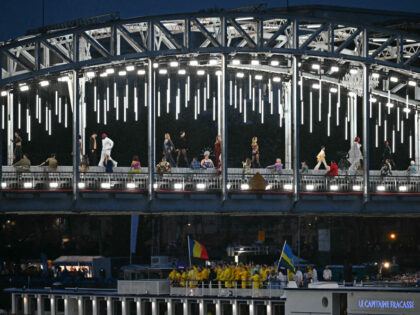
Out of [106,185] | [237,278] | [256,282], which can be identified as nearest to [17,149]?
[106,185]

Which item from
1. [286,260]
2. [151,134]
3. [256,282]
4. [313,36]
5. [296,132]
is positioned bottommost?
[256,282]

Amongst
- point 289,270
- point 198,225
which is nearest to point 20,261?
point 198,225

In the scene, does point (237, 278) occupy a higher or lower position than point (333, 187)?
lower

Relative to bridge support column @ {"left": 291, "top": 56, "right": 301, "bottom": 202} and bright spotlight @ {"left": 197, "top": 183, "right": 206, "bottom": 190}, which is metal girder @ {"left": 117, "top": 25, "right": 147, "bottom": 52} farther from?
bridge support column @ {"left": 291, "top": 56, "right": 301, "bottom": 202}

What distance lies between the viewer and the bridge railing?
6438cm

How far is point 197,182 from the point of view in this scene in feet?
217

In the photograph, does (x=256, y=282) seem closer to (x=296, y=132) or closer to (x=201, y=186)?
(x=201, y=186)

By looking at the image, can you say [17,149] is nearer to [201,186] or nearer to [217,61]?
[201,186]

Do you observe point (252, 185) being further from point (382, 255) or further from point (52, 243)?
point (52, 243)

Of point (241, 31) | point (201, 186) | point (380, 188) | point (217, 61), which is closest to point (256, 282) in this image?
point (201, 186)

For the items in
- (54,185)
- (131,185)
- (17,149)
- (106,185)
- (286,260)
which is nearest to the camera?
(286,260)

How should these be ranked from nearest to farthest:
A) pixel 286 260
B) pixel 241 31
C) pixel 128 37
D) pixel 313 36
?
pixel 286 260 < pixel 128 37 < pixel 241 31 < pixel 313 36

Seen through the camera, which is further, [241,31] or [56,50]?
[241,31]

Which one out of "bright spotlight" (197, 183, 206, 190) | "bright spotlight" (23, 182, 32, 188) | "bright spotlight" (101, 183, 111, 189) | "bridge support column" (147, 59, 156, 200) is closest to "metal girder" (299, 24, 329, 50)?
"bridge support column" (147, 59, 156, 200)
